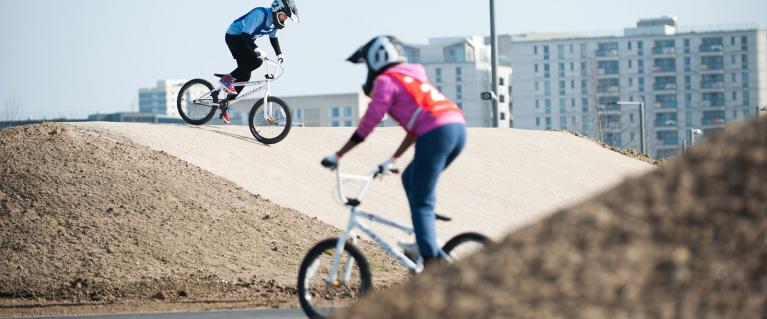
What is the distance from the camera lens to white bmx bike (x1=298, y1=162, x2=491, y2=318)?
7086 millimetres

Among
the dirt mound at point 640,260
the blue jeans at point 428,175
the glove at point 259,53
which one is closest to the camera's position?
the dirt mound at point 640,260

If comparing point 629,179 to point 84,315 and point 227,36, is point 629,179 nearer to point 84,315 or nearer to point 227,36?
point 84,315

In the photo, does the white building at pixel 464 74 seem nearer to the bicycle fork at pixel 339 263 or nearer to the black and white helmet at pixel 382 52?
the black and white helmet at pixel 382 52

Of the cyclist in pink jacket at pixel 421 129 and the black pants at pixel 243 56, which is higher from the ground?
the black pants at pixel 243 56

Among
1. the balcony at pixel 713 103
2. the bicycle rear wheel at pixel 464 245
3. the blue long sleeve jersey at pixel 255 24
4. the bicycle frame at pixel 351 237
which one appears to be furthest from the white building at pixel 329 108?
the bicycle rear wheel at pixel 464 245

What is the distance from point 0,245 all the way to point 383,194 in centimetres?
610

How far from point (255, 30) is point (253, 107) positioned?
46.2 inches

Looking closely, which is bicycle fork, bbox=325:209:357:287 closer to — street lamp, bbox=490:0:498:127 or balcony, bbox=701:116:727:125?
street lamp, bbox=490:0:498:127

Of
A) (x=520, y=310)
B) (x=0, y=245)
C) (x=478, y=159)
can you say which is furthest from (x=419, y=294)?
(x=478, y=159)

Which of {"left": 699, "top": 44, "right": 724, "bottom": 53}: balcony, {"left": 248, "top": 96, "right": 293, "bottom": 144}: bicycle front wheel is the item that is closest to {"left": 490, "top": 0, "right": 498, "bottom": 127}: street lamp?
{"left": 248, "top": 96, "right": 293, "bottom": 144}: bicycle front wheel

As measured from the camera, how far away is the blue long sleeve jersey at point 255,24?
15.5 meters

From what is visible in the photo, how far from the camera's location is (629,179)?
178 inches

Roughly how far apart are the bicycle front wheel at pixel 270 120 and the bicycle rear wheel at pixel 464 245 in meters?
9.11

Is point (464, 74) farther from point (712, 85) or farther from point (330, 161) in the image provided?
point (330, 161)
